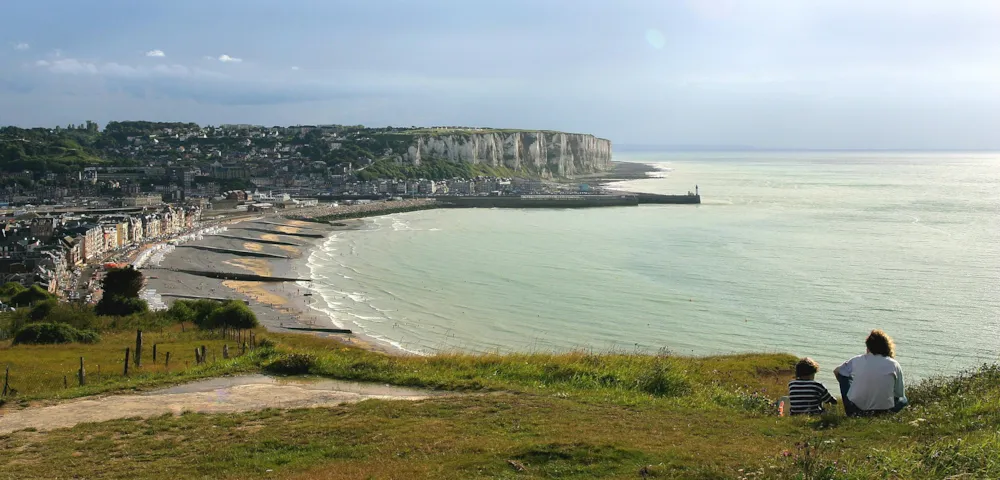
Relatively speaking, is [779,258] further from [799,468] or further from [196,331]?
[799,468]

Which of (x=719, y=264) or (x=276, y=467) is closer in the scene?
(x=276, y=467)

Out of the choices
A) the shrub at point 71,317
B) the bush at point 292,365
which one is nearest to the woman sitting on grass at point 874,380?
the bush at point 292,365

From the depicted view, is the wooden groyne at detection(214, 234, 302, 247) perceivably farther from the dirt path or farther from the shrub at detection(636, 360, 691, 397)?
the shrub at detection(636, 360, 691, 397)

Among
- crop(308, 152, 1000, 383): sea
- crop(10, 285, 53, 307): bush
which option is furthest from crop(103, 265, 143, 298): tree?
crop(308, 152, 1000, 383): sea

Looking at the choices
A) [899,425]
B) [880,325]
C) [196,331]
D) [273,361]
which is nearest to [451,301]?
[196,331]

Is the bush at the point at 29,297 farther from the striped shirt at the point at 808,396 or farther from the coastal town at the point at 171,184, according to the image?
the striped shirt at the point at 808,396

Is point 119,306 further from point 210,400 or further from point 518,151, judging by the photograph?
point 518,151
